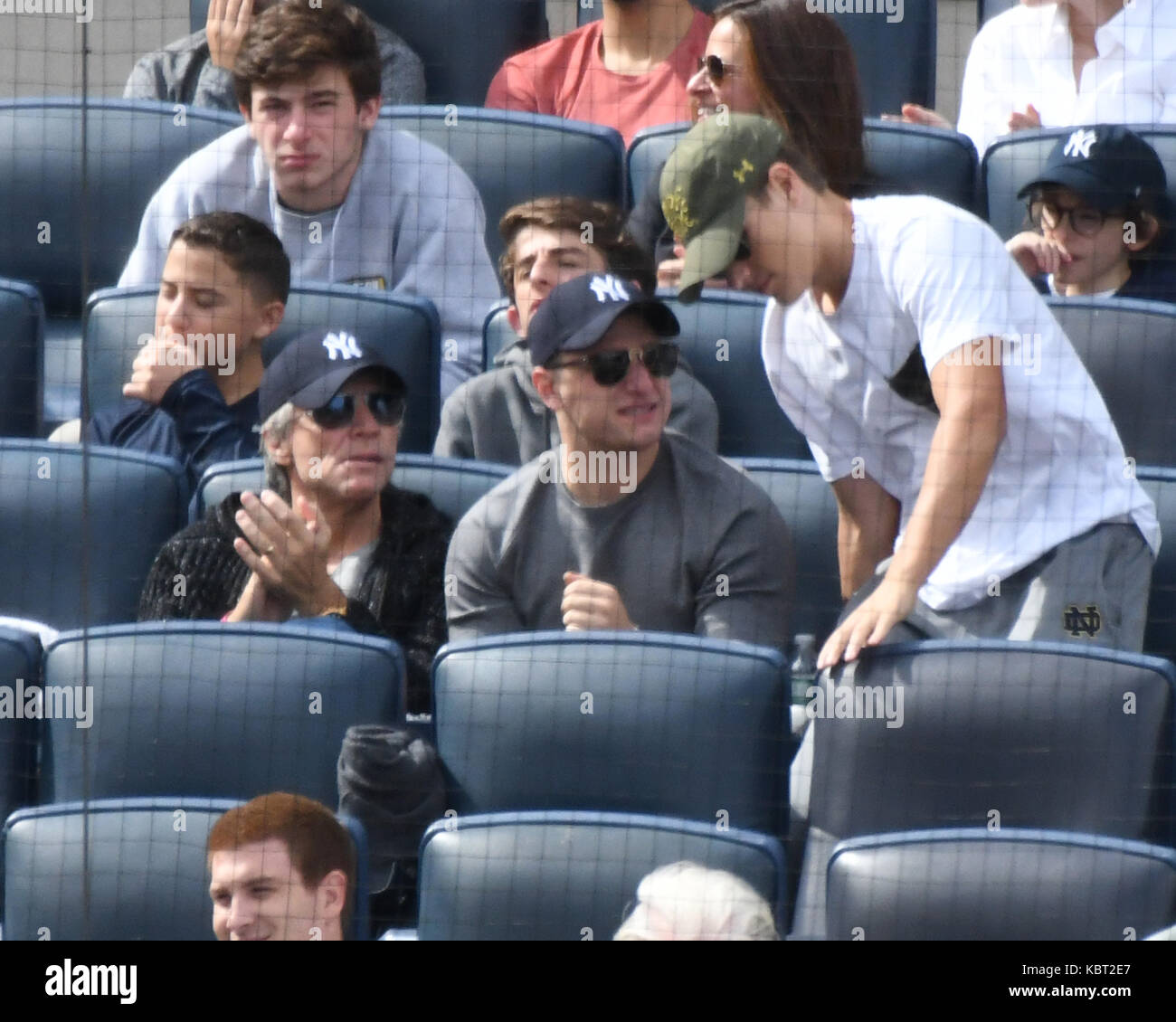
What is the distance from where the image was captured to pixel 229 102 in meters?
3.66

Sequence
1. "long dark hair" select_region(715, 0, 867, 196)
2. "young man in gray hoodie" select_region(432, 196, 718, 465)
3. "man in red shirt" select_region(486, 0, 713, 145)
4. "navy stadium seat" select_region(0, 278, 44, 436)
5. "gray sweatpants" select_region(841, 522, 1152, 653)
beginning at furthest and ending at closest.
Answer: "man in red shirt" select_region(486, 0, 713, 145)
"navy stadium seat" select_region(0, 278, 44, 436)
"young man in gray hoodie" select_region(432, 196, 718, 465)
"long dark hair" select_region(715, 0, 867, 196)
"gray sweatpants" select_region(841, 522, 1152, 653)

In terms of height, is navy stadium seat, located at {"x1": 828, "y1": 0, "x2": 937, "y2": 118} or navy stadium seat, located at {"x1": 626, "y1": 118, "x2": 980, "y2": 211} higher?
navy stadium seat, located at {"x1": 828, "y1": 0, "x2": 937, "y2": 118}

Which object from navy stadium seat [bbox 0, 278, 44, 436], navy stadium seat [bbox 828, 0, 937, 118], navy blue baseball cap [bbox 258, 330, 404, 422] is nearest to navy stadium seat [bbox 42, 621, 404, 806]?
navy blue baseball cap [bbox 258, 330, 404, 422]

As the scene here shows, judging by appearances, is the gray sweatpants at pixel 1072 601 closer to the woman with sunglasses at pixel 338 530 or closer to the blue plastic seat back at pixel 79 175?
the woman with sunglasses at pixel 338 530

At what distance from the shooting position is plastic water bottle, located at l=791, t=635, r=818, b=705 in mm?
2697

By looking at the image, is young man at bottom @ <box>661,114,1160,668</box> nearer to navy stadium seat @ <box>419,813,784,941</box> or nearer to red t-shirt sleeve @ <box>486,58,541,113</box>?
navy stadium seat @ <box>419,813,784,941</box>

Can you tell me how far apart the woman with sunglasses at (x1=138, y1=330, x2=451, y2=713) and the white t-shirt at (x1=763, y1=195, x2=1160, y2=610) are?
1.88 feet

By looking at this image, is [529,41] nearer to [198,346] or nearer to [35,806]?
[198,346]

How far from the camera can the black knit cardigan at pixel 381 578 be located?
2684 mm

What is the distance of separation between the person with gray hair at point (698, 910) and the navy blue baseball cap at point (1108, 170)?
1319 mm

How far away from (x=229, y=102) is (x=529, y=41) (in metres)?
0.56

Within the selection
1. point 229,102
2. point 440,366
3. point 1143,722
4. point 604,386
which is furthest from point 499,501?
point 229,102

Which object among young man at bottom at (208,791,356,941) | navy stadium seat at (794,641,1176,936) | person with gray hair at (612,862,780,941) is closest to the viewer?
person with gray hair at (612,862,780,941)

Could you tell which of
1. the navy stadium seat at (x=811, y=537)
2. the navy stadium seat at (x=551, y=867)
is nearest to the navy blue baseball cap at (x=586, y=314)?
the navy stadium seat at (x=811, y=537)
